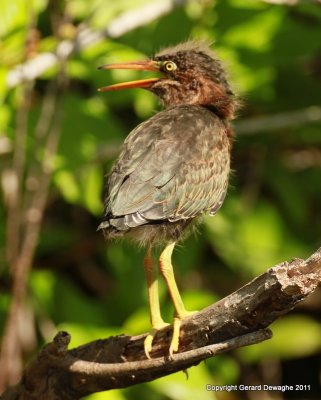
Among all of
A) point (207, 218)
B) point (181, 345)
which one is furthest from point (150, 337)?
point (207, 218)

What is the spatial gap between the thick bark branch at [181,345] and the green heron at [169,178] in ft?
0.28

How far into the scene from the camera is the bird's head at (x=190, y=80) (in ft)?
17.0

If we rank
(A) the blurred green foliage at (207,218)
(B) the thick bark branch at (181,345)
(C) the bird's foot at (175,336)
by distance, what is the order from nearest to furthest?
(B) the thick bark branch at (181,345), (C) the bird's foot at (175,336), (A) the blurred green foliage at (207,218)

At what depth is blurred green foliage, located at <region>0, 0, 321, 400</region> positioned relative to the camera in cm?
577

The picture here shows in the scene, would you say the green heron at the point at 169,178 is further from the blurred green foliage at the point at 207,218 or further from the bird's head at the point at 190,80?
the blurred green foliage at the point at 207,218

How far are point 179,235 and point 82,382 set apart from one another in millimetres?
779

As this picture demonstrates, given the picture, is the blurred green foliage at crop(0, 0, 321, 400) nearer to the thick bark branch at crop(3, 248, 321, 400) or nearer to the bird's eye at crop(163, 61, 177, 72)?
the bird's eye at crop(163, 61, 177, 72)

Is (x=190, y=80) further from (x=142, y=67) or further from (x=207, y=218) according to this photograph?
(x=207, y=218)

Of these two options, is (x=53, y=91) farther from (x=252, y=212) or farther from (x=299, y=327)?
(x=299, y=327)

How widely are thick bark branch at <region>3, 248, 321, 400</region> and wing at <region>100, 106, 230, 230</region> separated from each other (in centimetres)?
52

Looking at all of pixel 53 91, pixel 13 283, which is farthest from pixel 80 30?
pixel 13 283

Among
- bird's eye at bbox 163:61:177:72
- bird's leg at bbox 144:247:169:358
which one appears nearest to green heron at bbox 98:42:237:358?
bird's leg at bbox 144:247:169:358

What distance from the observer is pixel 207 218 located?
6387mm

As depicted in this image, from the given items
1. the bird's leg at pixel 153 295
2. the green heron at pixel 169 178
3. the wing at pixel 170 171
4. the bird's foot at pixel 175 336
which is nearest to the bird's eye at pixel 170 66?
the green heron at pixel 169 178
